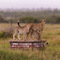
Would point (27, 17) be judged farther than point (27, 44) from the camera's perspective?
Yes

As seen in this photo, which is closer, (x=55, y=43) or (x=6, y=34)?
(x=55, y=43)

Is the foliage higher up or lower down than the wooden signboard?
higher up

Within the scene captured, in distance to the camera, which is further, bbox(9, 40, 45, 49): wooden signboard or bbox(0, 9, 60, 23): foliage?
bbox(0, 9, 60, 23): foliage

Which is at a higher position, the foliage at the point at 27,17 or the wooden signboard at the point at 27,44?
the foliage at the point at 27,17

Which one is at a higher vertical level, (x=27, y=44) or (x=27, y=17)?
(x=27, y=17)

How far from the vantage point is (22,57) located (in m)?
9.34

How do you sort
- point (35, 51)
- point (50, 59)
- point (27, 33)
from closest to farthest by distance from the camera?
point (50, 59) → point (35, 51) → point (27, 33)

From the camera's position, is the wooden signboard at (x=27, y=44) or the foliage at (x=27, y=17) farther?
the foliage at (x=27, y=17)

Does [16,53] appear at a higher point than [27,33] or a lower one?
lower

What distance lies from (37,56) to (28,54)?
1.50 ft

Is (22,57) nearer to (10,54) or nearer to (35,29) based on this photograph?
(10,54)

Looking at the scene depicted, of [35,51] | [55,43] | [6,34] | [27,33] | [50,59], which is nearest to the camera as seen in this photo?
[50,59]

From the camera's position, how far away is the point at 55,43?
12.7 m

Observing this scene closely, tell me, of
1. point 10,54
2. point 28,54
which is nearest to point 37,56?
point 28,54
